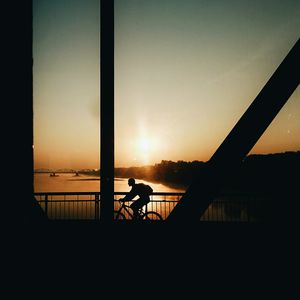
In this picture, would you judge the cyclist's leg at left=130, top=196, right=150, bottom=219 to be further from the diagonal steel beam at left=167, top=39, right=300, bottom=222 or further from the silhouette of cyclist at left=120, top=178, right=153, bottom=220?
the diagonal steel beam at left=167, top=39, right=300, bottom=222

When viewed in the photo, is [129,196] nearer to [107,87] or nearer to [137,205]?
[137,205]

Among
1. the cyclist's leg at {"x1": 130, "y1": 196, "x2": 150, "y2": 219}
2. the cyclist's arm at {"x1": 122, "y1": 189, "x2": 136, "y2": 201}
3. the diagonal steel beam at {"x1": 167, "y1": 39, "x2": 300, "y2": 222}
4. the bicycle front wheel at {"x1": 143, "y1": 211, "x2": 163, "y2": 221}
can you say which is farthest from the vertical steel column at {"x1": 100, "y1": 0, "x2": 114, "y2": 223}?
the bicycle front wheel at {"x1": 143, "y1": 211, "x2": 163, "y2": 221}

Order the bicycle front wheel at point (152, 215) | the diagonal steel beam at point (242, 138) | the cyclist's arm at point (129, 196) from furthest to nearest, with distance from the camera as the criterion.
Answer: the bicycle front wheel at point (152, 215) → the cyclist's arm at point (129, 196) → the diagonal steel beam at point (242, 138)

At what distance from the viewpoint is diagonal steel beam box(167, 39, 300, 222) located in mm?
1415

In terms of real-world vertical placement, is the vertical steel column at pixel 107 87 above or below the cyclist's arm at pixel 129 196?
above

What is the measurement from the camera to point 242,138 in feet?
4.74

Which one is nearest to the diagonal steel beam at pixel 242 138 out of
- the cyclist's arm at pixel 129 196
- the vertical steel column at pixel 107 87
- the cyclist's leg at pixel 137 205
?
the vertical steel column at pixel 107 87

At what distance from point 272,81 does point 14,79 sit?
1649 mm

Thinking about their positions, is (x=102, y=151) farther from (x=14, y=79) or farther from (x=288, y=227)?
(x=288, y=227)

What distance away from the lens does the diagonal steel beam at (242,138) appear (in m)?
1.42

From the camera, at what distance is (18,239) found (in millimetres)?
1675

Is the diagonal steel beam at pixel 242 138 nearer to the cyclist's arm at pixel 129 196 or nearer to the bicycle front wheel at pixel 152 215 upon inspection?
the cyclist's arm at pixel 129 196

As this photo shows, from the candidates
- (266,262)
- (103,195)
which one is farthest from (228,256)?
(103,195)

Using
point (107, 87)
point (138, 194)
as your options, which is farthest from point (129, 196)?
point (107, 87)
